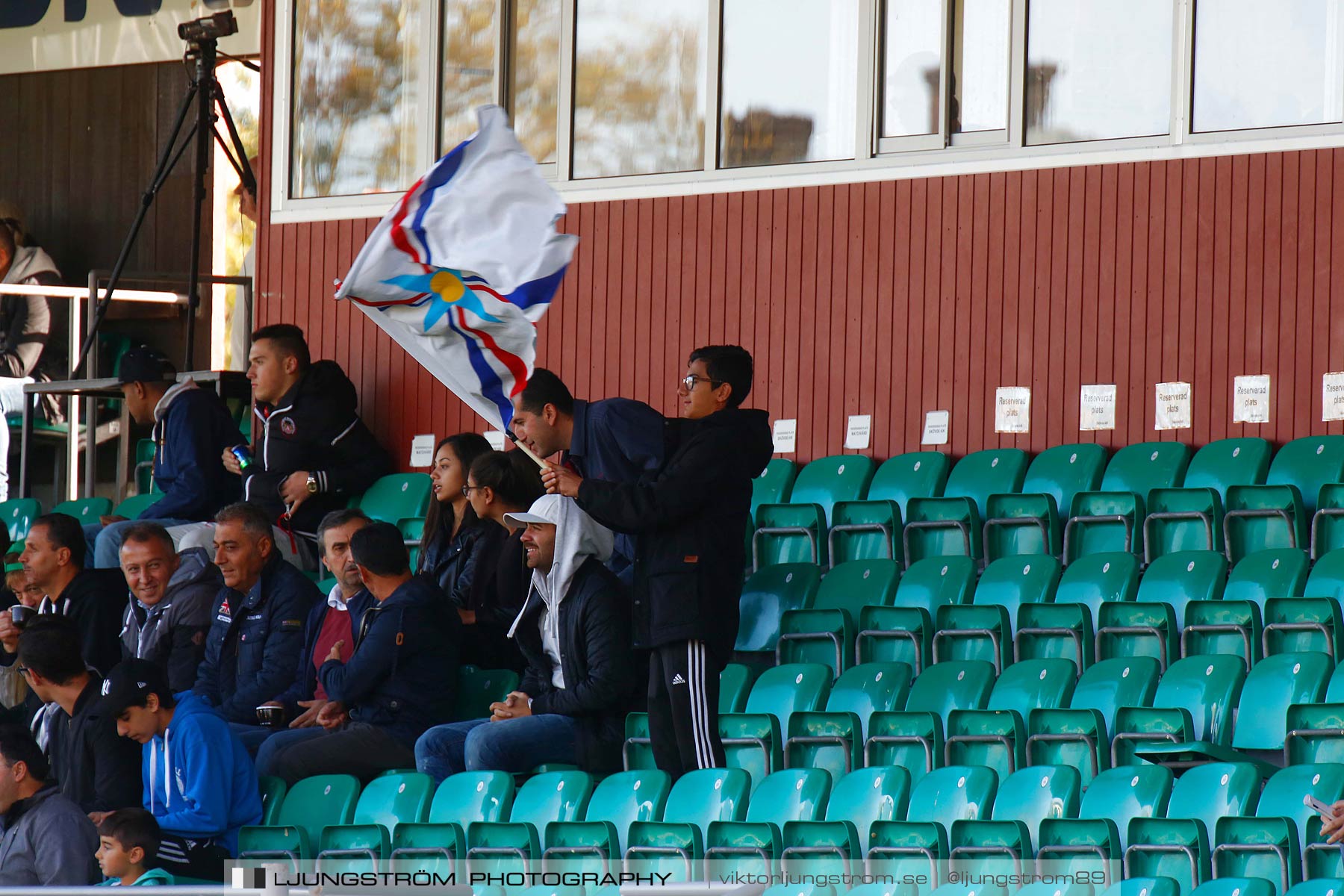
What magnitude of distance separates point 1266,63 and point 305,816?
4913mm

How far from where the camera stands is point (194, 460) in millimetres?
9242

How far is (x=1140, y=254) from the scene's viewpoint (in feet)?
29.5

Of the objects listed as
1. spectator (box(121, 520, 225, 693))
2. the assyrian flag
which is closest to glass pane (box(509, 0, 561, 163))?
spectator (box(121, 520, 225, 693))

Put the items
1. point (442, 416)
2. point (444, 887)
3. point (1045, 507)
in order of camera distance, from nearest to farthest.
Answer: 1. point (444, 887)
2. point (1045, 507)
3. point (442, 416)

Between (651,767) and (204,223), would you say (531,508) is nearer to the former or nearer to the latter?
(651,767)

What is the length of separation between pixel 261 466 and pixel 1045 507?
344 cm

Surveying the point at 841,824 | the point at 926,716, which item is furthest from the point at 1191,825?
the point at 926,716

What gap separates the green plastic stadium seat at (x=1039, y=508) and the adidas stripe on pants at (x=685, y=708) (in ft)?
5.52

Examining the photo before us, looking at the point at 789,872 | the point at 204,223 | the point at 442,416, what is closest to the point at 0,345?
the point at 204,223

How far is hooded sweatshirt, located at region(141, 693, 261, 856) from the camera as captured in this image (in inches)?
256

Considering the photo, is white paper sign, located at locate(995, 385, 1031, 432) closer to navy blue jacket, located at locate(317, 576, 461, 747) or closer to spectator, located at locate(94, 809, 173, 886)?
navy blue jacket, located at locate(317, 576, 461, 747)

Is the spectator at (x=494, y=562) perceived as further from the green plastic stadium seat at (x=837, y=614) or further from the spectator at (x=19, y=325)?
the spectator at (x=19, y=325)

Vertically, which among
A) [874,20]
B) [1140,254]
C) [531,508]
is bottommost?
[531,508]

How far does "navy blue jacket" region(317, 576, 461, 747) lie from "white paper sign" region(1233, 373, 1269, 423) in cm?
343
